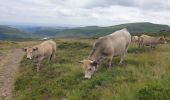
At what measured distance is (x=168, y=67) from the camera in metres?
14.5

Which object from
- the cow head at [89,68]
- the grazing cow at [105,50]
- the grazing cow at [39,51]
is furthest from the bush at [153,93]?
the grazing cow at [39,51]

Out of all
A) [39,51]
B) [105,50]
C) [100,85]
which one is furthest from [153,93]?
[39,51]

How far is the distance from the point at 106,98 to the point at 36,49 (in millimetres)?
11521

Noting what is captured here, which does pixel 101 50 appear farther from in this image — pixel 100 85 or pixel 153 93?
pixel 153 93

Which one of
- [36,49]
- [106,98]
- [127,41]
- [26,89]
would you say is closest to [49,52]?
[36,49]

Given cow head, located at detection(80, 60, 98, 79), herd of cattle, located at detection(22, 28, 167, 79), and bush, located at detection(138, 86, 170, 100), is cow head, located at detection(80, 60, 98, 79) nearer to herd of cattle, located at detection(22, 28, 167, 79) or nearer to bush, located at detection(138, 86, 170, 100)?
herd of cattle, located at detection(22, 28, 167, 79)

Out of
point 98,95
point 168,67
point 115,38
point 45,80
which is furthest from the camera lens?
point 115,38

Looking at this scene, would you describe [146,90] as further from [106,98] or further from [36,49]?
[36,49]

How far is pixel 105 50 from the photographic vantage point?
17.6 metres

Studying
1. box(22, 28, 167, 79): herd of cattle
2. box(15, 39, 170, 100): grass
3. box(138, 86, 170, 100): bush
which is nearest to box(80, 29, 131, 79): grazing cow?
box(22, 28, 167, 79): herd of cattle

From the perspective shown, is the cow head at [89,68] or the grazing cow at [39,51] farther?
the grazing cow at [39,51]

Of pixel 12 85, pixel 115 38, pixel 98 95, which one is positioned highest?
pixel 115 38

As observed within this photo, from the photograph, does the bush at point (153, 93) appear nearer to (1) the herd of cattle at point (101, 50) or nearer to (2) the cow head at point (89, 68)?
(1) the herd of cattle at point (101, 50)

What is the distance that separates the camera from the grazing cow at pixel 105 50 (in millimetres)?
15913
